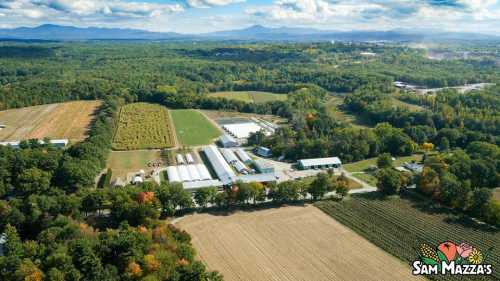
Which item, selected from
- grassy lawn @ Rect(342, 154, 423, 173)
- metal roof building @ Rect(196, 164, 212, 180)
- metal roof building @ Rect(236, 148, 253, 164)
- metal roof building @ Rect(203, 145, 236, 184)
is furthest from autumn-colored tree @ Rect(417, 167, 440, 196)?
metal roof building @ Rect(196, 164, 212, 180)

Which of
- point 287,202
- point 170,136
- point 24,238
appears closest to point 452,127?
point 287,202

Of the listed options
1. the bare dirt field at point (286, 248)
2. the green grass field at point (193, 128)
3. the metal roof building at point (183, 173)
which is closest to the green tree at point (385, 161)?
the bare dirt field at point (286, 248)

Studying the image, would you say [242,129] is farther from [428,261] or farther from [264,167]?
[428,261]

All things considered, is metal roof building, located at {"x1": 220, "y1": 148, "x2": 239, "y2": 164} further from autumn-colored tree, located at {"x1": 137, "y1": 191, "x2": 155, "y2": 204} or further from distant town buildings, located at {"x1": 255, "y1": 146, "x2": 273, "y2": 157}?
autumn-colored tree, located at {"x1": 137, "y1": 191, "x2": 155, "y2": 204}

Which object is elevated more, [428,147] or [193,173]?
[428,147]

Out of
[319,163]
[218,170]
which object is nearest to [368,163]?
[319,163]

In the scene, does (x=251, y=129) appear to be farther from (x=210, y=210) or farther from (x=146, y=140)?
(x=210, y=210)
